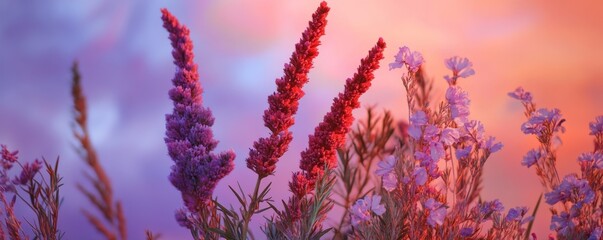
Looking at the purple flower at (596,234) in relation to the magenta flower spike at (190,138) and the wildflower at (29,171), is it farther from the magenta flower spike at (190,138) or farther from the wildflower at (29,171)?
the wildflower at (29,171)

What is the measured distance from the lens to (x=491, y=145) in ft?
8.59

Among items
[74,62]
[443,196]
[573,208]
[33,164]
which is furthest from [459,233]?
[74,62]

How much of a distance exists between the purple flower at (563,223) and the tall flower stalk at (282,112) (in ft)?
4.11

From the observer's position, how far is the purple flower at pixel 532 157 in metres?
3.07

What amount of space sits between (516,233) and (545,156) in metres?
0.46

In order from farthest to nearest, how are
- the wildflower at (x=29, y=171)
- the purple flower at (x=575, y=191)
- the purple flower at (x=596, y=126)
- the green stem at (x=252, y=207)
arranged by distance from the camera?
1. the purple flower at (x=596, y=126)
2. the purple flower at (x=575, y=191)
3. the wildflower at (x=29, y=171)
4. the green stem at (x=252, y=207)

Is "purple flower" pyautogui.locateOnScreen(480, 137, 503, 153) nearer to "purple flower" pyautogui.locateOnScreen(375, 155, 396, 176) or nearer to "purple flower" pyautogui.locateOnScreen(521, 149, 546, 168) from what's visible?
"purple flower" pyautogui.locateOnScreen(375, 155, 396, 176)

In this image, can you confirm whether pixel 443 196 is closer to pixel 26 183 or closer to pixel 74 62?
pixel 26 183

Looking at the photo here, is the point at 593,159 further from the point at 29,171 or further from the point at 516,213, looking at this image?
the point at 29,171

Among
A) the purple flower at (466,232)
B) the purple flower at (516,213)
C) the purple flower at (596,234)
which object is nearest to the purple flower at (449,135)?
the purple flower at (466,232)

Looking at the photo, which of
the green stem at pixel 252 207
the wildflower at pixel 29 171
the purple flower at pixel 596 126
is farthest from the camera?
the purple flower at pixel 596 126

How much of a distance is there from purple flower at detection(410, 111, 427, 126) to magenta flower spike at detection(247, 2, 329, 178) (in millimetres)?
369

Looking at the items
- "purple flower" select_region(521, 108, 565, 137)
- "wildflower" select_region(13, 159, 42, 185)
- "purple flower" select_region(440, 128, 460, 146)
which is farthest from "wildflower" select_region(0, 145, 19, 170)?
"purple flower" select_region(521, 108, 565, 137)

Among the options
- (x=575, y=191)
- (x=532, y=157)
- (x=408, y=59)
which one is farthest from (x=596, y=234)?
(x=408, y=59)
